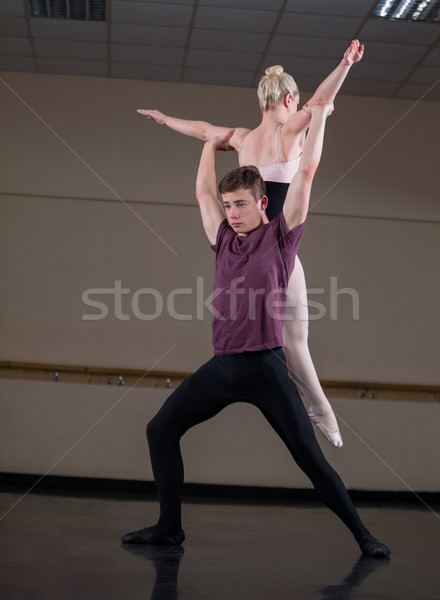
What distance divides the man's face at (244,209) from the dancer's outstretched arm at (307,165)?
0.12m

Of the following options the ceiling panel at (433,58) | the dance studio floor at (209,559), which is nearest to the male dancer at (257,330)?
the dance studio floor at (209,559)

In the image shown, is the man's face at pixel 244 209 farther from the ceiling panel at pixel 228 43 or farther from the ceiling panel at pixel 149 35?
the ceiling panel at pixel 149 35

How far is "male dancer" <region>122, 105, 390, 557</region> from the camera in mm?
2643

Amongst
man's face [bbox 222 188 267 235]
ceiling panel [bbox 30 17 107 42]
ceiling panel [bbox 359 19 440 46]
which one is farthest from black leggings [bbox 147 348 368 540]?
ceiling panel [bbox 30 17 107 42]

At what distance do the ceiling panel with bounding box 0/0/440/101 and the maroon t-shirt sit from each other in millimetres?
2448

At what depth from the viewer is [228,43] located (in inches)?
200

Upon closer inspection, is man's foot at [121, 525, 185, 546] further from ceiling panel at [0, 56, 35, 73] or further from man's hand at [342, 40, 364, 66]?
ceiling panel at [0, 56, 35, 73]

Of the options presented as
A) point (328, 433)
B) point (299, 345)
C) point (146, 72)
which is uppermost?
point (146, 72)

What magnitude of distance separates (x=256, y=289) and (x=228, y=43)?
296 cm

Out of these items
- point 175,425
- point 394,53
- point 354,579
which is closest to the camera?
point 354,579

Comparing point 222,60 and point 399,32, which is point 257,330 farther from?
point 222,60

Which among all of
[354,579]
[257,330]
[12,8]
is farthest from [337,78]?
[12,8]

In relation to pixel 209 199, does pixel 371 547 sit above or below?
below

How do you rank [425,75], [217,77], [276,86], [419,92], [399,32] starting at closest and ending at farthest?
[276,86] → [399,32] → [425,75] → [217,77] → [419,92]
